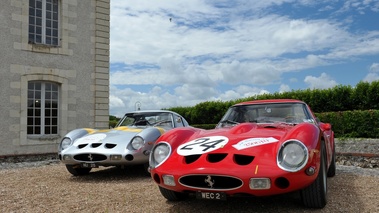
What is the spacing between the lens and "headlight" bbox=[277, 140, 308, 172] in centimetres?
322

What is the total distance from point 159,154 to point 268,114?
1.92 metres

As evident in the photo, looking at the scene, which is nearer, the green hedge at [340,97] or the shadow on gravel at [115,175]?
the shadow on gravel at [115,175]

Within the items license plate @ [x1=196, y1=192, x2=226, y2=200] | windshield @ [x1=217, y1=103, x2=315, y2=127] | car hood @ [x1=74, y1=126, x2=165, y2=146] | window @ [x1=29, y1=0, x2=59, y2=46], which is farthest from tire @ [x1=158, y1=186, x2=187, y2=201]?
window @ [x1=29, y1=0, x2=59, y2=46]

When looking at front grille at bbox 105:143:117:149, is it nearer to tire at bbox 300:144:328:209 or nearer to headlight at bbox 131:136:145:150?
headlight at bbox 131:136:145:150

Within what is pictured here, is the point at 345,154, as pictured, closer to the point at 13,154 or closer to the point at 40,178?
the point at 40,178

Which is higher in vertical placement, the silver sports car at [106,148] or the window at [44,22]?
the window at [44,22]

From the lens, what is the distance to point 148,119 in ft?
24.4

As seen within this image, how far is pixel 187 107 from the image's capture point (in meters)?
22.4

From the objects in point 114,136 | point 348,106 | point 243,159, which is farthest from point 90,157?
point 348,106

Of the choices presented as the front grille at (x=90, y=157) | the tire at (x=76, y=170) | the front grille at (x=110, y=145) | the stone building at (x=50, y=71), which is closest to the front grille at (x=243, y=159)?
the front grille at (x=90, y=157)

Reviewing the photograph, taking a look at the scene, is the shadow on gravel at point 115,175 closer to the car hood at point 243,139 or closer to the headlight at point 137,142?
the headlight at point 137,142

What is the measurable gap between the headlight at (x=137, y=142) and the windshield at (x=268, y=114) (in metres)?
1.53

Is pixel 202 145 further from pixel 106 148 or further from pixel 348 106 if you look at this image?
pixel 348 106

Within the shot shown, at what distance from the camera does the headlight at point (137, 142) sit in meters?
5.84
